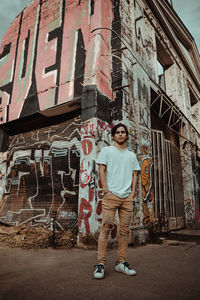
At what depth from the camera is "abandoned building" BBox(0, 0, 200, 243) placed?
15.3ft

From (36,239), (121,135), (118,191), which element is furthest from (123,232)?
(36,239)

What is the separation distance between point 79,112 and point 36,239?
311 cm

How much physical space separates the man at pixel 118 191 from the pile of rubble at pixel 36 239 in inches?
73.3

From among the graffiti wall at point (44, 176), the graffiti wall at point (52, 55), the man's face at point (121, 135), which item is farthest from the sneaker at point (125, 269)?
the graffiti wall at point (52, 55)

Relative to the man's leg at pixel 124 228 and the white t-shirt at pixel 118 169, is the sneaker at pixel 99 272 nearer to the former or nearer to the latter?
the man's leg at pixel 124 228

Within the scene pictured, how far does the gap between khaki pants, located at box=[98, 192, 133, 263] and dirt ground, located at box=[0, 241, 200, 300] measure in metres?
0.25

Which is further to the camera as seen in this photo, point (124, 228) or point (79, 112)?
point (79, 112)

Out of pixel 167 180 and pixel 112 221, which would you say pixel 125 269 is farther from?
pixel 167 180

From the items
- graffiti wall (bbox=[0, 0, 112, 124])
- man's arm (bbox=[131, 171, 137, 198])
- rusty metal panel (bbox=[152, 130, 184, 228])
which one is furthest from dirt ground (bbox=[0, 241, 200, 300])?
graffiti wall (bbox=[0, 0, 112, 124])

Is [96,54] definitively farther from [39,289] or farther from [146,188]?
[39,289]

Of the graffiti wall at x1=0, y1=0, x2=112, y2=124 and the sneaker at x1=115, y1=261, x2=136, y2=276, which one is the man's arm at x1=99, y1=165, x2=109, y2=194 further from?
the graffiti wall at x1=0, y1=0, x2=112, y2=124

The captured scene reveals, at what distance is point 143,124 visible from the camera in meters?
5.57

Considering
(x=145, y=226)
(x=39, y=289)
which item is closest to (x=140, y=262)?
(x=39, y=289)

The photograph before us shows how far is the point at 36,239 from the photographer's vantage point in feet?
12.9
